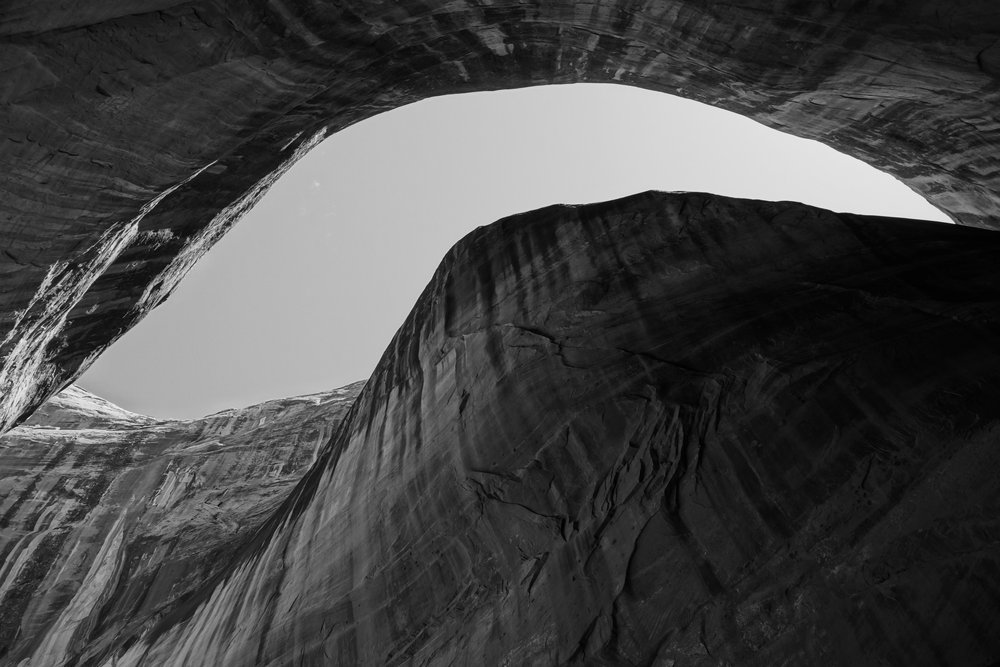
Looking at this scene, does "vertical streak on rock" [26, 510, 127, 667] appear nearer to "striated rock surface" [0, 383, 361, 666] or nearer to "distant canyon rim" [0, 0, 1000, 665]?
"striated rock surface" [0, 383, 361, 666]

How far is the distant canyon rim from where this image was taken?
6105 millimetres

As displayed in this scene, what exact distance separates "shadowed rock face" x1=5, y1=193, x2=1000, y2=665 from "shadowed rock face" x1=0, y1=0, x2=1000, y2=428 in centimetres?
263

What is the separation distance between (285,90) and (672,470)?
8.12m

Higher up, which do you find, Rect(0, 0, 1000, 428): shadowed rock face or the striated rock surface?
Rect(0, 0, 1000, 428): shadowed rock face

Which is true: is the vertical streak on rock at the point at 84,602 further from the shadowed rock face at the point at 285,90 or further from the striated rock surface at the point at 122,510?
the shadowed rock face at the point at 285,90

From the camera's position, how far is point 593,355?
321 inches

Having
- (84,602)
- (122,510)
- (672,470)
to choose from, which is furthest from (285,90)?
(122,510)

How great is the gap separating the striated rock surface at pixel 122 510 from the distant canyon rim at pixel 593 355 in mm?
714

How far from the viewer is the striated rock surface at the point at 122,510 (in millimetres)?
12664

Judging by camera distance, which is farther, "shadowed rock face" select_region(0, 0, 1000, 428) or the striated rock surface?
the striated rock surface

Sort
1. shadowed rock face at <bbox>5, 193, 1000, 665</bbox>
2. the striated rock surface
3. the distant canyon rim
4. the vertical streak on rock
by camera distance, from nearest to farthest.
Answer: shadowed rock face at <bbox>5, 193, 1000, 665</bbox>
the distant canyon rim
the vertical streak on rock
the striated rock surface

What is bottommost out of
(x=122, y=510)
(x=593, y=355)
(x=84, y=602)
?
(x=84, y=602)

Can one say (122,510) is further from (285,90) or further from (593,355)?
(593,355)

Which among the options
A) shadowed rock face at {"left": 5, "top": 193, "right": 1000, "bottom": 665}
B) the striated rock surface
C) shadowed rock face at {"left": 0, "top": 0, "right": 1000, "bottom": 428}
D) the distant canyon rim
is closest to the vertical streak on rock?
the striated rock surface
